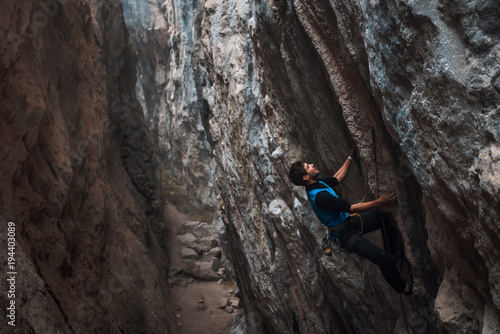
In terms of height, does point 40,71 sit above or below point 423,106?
above

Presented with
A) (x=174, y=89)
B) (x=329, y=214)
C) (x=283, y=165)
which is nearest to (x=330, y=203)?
(x=329, y=214)

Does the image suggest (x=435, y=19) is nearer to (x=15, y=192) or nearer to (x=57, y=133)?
(x=15, y=192)

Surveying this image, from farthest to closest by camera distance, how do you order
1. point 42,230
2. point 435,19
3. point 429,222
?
1. point 42,230
2. point 429,222
3. point 435,19

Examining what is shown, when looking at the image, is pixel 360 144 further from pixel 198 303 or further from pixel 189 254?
pixel 189 254

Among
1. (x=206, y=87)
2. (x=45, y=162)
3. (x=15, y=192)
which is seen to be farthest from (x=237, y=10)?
(x=206, y=87)

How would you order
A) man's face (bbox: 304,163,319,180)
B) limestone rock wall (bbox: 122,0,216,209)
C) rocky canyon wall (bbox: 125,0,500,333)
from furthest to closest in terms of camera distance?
limestone rock wall (bbox: 122,0,216,209), man's face (bbox: 304,163,319,180), rocky canyon wall (bbox: 125,0,500,333)

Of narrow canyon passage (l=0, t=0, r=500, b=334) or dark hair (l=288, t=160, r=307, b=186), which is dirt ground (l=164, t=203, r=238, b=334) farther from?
dark hair (l=288, t=160, r=307, b=186)

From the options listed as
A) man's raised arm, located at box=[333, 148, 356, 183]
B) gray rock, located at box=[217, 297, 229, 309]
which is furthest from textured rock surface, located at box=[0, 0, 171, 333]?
man's raised arm, located at box=[333, 148, 356, 183]

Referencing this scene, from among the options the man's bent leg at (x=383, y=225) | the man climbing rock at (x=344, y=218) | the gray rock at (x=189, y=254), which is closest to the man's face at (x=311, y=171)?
the man climbing rock at (x=344, y=218)

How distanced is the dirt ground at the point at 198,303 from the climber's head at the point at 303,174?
874 centimetres

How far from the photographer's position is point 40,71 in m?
7.31

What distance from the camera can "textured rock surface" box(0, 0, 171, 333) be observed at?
599 cm

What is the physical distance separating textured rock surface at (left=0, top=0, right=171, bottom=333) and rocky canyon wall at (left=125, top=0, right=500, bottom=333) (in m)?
2.79

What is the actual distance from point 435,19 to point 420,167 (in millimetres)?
1244
